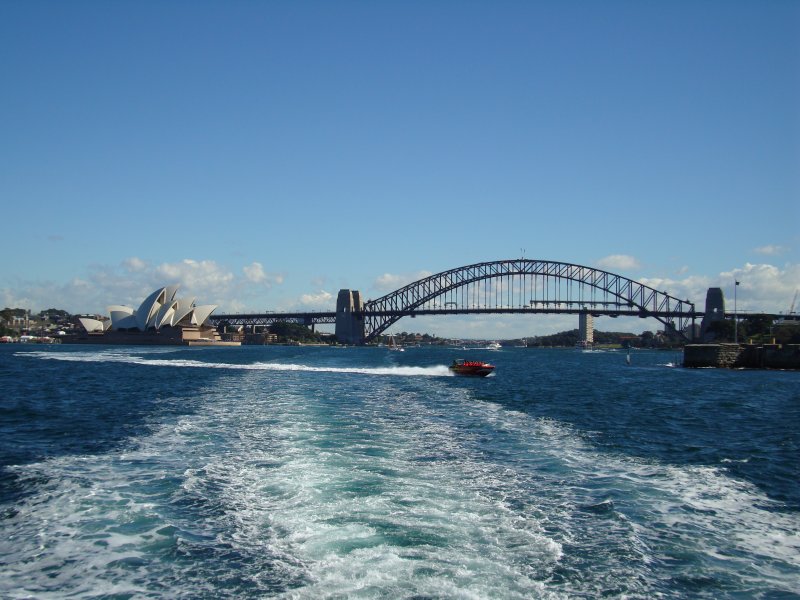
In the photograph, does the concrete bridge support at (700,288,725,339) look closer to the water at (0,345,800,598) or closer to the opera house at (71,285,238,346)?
the opera house at (71,285,238,346)

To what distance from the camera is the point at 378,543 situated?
9.03m

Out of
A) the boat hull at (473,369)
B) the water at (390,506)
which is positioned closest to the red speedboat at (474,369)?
the boat hull at (473,369)

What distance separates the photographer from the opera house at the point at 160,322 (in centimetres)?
14712

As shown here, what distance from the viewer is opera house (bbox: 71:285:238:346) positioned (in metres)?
147

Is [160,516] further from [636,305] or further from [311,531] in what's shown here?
[636,305]

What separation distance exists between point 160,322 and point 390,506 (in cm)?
14748

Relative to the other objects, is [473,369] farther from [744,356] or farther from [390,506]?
[390,506]

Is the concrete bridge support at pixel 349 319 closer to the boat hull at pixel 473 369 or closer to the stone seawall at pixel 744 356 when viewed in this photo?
the stone seawall at pixel 744 356

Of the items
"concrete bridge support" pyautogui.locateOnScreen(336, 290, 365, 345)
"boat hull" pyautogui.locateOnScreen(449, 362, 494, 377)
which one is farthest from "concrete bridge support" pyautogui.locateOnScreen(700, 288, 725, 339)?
"boat hull" pyautogui.locateOnScreen(449, 362, 494, 377)

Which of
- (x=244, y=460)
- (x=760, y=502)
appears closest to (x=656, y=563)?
(x=760, y=502)

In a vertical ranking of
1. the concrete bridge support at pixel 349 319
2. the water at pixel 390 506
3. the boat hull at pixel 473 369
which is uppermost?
the concrete bridge support at pixel 349 319

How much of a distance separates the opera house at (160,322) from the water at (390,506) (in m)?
130

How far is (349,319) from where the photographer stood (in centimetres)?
17625

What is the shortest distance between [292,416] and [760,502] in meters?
14.4
